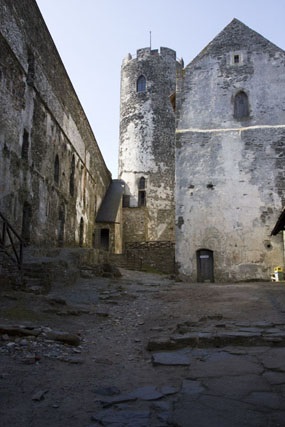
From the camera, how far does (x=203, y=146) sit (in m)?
17.3

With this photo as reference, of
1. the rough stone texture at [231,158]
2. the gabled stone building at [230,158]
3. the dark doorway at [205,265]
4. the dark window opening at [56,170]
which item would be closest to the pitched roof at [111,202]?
the dark window opening at [56,170]

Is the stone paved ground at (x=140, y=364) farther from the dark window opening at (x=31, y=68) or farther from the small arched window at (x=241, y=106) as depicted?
the small arched window at (x=241, y=106)

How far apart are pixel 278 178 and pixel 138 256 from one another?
25.1ft

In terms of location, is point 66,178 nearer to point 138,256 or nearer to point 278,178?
point 138,256

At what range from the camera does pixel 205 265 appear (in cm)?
1634

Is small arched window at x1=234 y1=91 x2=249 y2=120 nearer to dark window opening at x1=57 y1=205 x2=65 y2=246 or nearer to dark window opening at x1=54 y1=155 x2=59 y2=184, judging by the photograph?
dark window opening at x1=54 y1=155 x2=59 y2=184

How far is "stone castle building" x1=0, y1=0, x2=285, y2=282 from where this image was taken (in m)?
13.5

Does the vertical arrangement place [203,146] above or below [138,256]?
above

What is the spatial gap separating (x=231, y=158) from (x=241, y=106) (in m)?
2.70

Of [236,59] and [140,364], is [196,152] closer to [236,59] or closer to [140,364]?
[236,59]

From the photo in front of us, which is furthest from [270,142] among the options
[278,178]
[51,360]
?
[51,360]

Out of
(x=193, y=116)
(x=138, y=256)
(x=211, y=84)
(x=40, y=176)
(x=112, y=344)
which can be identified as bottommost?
(x=112, y=344)

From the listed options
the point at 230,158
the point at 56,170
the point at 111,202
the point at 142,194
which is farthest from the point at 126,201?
the point at 230,158

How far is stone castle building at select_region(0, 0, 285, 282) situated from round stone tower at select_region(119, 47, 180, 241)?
9.92 m
